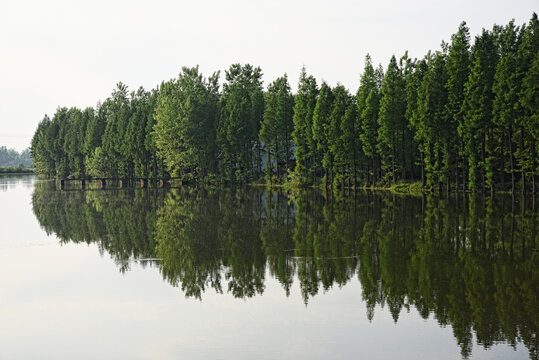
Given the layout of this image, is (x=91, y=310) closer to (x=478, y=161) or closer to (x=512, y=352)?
(x=512, y=352)

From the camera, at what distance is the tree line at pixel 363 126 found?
5362cm

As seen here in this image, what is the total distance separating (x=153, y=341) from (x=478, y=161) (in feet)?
163

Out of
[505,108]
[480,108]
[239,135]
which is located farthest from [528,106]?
[239,135]

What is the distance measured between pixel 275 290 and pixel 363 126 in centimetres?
5543

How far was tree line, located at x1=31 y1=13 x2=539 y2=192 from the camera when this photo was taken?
176ft

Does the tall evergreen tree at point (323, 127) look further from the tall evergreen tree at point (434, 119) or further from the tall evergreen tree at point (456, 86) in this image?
the tall evergreen tree at point (456, 86)

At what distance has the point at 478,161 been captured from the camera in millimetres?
56781

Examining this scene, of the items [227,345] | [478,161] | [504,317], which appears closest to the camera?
[227,345]

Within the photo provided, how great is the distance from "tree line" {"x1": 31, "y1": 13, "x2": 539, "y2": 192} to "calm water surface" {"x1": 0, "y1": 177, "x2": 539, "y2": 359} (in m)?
22.4

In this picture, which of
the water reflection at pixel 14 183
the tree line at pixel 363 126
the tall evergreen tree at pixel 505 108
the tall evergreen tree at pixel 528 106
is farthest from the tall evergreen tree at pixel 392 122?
the water reflection at pixel 14 183

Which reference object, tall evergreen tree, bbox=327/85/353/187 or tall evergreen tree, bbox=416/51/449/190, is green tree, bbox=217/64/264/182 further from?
tall evergreen tree, bbox=416/51/449/190

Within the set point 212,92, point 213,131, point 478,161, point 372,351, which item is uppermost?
point 212,92

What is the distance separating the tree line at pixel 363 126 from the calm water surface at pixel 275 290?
2236 cm

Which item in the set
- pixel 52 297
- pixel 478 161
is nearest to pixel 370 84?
pixel 478 161
